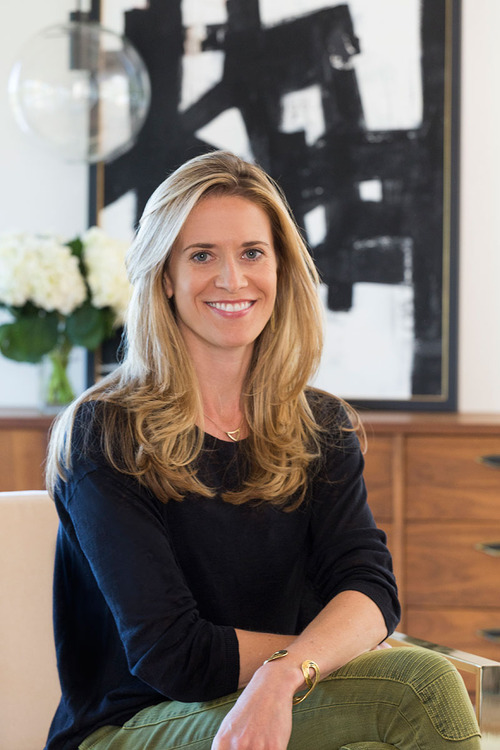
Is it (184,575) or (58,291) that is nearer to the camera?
(184,575)

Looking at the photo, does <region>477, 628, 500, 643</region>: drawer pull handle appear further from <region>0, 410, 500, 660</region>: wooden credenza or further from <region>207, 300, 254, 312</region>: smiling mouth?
<region>207, 300, 254, 312</region>: smiling mouth

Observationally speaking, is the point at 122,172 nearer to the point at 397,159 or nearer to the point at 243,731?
the point at 397,159

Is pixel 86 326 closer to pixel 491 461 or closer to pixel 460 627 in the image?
pixel 491 461

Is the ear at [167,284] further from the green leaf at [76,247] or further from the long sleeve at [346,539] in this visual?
the green leaf at [76,247]

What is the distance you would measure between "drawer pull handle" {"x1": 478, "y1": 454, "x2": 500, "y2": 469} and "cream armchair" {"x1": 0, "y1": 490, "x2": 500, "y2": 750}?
3.39ft

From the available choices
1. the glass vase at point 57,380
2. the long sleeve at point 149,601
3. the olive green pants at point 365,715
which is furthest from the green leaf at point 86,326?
the olive green pants at point 365,715

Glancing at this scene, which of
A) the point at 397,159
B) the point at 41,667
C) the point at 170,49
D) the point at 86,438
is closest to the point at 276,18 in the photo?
the point at 170,49

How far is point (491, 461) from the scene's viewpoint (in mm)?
2648

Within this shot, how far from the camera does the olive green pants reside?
1344 millimetres

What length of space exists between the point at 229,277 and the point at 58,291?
1230 mm

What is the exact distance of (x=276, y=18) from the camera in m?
3.05

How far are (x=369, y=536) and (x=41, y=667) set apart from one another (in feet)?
2.16

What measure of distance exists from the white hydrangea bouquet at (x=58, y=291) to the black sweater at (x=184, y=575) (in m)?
1.24

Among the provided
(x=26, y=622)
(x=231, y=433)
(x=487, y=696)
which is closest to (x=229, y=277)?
(x=231, y=433)
